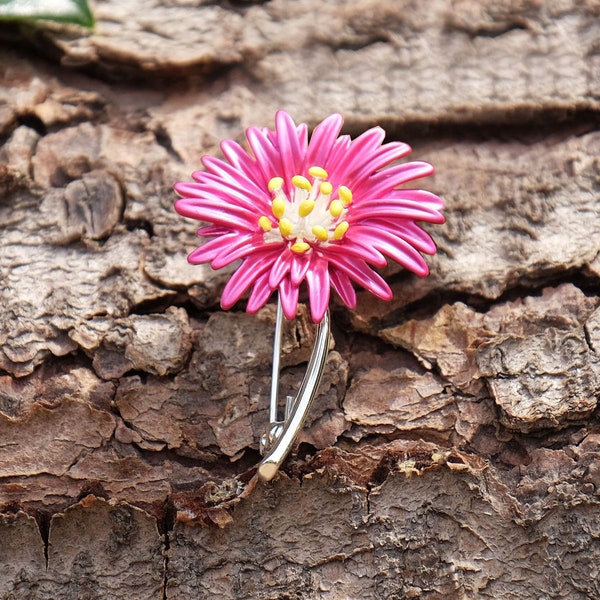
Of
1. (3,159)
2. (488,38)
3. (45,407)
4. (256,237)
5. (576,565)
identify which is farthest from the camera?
(488,38)

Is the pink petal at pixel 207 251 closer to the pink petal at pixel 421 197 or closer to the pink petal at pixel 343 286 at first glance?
the pink petal at pixel 343 286

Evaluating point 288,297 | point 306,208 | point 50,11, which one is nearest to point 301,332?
point 288,297

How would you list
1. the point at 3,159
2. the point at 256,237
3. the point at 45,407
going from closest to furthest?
the point at 45,407
the point at 256,237
the point at 3,159

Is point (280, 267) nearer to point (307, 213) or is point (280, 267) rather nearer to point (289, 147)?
point (307, 213)

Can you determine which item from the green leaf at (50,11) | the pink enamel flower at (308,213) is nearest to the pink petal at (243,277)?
the pink enamel flower at (308,213)

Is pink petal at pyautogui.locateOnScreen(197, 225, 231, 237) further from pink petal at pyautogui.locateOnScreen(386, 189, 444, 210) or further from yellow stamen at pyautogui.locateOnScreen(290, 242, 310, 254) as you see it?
pink petal at pyautogui.locateOnScreen(386, 189, 444, 210)

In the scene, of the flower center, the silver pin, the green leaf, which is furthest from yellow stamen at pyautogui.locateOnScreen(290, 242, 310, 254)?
the green leaf

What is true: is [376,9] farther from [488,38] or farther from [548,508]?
[548,508]

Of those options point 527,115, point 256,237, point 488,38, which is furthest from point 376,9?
point 256,237
